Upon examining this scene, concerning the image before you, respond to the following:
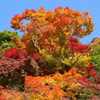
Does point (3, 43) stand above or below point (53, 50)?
above

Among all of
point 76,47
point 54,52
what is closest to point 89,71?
point 76,47

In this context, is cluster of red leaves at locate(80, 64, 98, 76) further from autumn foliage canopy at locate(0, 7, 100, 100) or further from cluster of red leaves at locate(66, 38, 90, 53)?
cluster of red leaves at locate(66, 38, 90, 53)

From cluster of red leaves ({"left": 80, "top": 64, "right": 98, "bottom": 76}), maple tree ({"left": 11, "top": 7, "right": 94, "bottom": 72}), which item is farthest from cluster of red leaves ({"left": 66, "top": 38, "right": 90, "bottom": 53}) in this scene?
cluster of red leaves ({"left": 80, "top": 64, "right": 98, "bottom": 76})

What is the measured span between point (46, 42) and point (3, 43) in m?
9.98

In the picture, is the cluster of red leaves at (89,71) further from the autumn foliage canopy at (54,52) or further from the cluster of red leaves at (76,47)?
the cluster of red leaves at (76,47)

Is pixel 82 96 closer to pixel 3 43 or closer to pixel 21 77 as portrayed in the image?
pixel 21 77

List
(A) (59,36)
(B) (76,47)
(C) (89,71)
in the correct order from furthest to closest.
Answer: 1. (C) (89,71)
2. (B) (76,47)
3. (A) (59,36)

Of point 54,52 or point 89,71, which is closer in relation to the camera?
point 54,52

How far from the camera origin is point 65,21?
15.0 metres

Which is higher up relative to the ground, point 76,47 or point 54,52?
point 76,47

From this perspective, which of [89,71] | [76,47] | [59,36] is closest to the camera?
[59,36]

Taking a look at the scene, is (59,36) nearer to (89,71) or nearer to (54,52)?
(54,52)

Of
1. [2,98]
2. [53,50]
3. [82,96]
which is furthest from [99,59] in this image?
[2,98]

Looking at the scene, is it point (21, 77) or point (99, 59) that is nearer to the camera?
point (21, 77)
